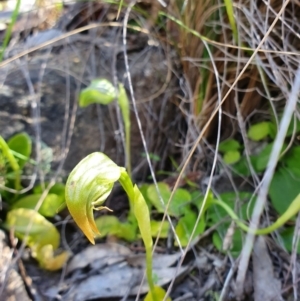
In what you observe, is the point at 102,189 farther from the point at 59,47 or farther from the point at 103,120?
the point at 59,47

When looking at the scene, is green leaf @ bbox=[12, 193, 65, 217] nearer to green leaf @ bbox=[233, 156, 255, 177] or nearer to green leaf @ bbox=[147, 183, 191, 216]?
green leaf @ bbox=[147, 183, 191, 216]

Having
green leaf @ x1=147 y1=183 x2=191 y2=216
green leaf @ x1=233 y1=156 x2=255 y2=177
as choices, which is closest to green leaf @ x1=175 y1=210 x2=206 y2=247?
green leaf @ x1=147 y1=183 x2=191 y2=216

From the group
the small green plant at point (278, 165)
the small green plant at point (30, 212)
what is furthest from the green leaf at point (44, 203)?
the small green plant at point (278, 165)

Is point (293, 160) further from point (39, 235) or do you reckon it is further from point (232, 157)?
point (39, 235)

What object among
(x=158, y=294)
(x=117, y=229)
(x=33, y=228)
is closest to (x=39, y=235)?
(x=33, y=228)

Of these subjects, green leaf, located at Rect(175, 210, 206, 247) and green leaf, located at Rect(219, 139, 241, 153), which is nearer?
green leaf, located at Rect(175, 210, 206, 247)

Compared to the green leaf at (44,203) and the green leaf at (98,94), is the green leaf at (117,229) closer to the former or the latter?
the green leaf at (44,203)
